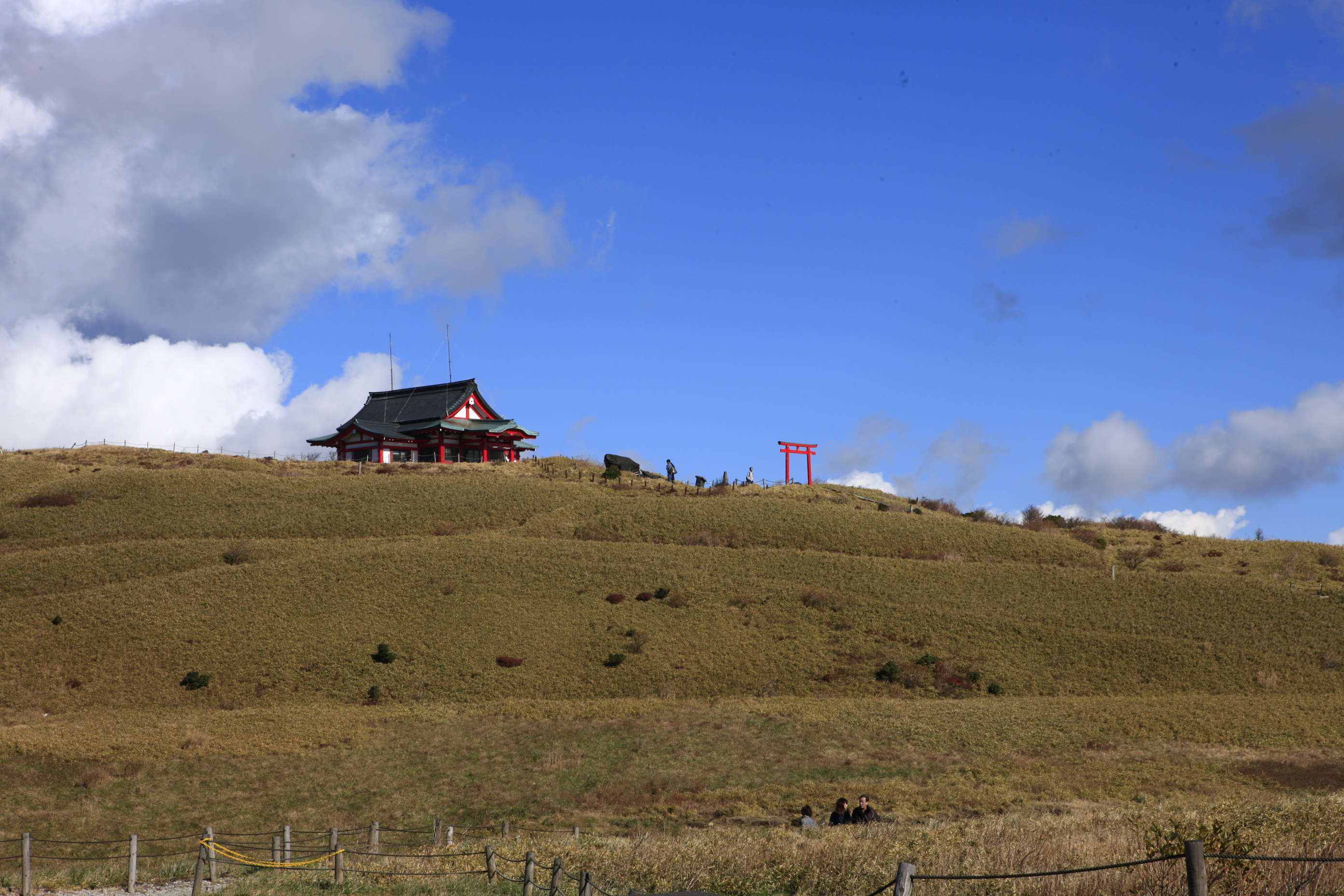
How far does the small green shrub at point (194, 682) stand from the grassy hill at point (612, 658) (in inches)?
10.9

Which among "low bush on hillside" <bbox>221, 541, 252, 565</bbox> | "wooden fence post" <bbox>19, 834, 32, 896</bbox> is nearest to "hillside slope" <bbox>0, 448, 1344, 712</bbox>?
"low bush on hillside" <bbox>221, 541, 252, 565</bbox>

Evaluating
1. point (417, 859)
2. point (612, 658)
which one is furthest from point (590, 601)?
point (417, 859)

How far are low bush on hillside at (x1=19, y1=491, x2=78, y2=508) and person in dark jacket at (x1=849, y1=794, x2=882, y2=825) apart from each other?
70503mm

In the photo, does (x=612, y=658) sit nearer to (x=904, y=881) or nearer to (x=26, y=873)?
(x=26, y=873)

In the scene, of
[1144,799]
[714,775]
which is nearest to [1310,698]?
[1144,799]

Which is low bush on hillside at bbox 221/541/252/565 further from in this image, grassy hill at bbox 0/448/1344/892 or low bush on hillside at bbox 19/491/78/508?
low bush on hillside at bbox 19/491/78/508

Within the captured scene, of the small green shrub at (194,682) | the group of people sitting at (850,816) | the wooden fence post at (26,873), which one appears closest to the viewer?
the wooden fence post at (26,873)

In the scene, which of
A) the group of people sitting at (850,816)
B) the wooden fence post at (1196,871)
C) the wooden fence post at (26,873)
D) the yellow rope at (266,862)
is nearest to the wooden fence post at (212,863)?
the yellow rope at (266,862)

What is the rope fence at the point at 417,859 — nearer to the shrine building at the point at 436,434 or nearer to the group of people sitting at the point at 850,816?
the group of people sitting at the point at 850,816

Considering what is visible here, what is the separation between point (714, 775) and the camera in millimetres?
31234

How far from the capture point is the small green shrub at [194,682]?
43.2 meters

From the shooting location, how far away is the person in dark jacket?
69.1 feet

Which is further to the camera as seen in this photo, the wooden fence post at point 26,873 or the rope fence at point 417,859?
the wooden fence post at point 26,873

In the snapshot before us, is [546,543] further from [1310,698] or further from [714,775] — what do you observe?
[1310,698]
